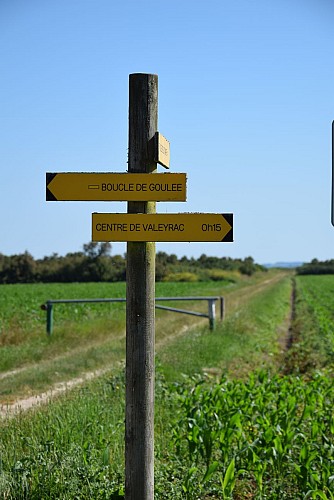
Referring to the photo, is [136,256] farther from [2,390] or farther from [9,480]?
[2,390]

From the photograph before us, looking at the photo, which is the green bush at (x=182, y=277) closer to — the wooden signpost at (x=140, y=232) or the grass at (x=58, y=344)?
the grass at (x=58, y=344)

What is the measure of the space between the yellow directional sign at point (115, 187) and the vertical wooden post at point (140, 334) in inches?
3.9

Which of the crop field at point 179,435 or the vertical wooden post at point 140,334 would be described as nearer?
the vertical wooden post at point 140,334

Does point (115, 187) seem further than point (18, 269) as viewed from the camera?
No

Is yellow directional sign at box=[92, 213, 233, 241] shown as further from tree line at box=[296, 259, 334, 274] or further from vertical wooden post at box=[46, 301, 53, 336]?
tree line at box=[296, 259, 334, 274]

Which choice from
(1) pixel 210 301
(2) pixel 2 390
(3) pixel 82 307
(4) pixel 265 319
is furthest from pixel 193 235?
(3) pixel 82 307

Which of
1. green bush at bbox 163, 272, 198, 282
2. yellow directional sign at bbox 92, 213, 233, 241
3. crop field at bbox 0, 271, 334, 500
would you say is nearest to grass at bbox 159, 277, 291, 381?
crop field at bbox 0, 271, 334, 500

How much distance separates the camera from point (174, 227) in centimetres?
494

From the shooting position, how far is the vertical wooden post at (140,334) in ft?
16.3

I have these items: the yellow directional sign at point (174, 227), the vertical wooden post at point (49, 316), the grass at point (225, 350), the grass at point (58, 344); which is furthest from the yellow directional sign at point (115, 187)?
the vertical wooden post at point (49, 316)

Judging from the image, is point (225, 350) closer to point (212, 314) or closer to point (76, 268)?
point (212, 314)

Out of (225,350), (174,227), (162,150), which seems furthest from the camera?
(225,350)

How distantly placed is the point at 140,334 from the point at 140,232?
0.66 meters

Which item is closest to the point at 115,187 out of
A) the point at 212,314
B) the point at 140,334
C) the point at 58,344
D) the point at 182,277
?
the point at 140,334
